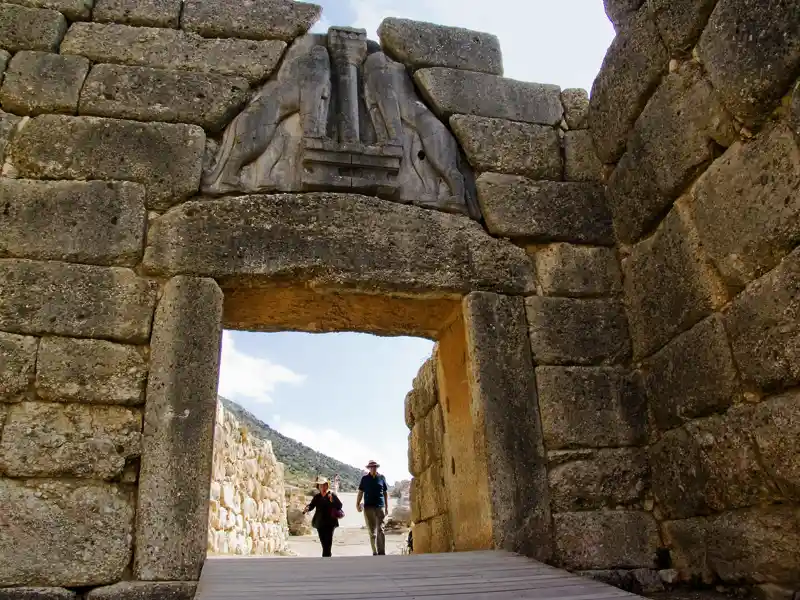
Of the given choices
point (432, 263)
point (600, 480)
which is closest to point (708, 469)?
point (600, 480)

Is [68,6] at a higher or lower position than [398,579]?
higher

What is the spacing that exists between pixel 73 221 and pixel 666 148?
10.0 feet

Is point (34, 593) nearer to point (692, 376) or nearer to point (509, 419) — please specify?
point (509, 419)

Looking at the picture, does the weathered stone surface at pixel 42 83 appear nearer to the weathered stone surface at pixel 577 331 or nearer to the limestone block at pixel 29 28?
the limestone block at pixel 29 28

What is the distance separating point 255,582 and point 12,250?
2.00 m

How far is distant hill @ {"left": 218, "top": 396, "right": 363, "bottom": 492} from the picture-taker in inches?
931

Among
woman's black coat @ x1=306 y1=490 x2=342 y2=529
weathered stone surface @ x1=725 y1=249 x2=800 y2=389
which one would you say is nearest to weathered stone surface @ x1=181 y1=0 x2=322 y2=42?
weathered stone surface @ x1=725 y1=249 x2=800 y2=389

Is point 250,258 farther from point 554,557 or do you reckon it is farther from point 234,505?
point 234,505

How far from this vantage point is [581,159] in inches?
162

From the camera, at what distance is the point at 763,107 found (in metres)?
2.58

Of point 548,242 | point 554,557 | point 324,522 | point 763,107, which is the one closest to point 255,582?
point 554,557

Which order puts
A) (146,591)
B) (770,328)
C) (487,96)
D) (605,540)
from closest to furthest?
(770,328) < (146,591) < (605,540) < (487,96)

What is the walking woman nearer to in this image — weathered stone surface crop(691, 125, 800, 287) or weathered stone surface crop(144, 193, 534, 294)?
weathered stone surface crop(144, 193, 534, 294)

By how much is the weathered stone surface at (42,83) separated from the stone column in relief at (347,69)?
147 centimetres
